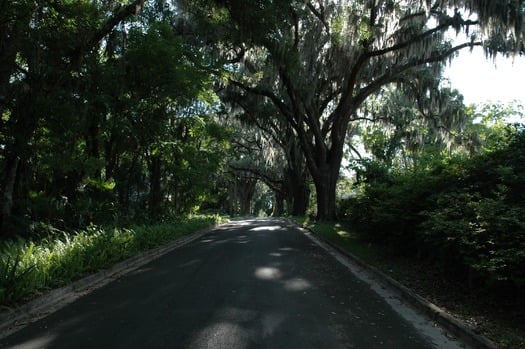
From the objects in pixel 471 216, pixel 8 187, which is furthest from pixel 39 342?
pixel 8 187

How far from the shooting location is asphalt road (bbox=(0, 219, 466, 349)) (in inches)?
199

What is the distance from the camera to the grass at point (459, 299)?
5218 millimetres

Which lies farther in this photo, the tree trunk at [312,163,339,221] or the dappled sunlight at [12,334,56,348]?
the tree trunk at [312,163,339,221]

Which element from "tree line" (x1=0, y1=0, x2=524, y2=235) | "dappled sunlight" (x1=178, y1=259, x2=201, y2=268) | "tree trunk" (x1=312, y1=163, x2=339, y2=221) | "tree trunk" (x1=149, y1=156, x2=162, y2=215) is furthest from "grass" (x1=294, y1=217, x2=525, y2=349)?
"tree trunk" (x1=312, y1=163, x2=339, y2=221)

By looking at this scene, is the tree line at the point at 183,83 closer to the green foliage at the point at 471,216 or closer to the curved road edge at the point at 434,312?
the green foliage at the point at 471,216

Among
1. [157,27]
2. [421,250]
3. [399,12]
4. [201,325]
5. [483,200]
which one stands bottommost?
[201,325]

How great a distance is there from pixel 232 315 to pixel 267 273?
3.49 meters

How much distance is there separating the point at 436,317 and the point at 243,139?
41899 millimetres

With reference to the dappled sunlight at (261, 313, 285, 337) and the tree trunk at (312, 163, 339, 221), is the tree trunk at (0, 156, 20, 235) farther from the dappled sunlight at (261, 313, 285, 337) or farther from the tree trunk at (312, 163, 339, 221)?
the tree trunk at (312, 163, 339, 221)

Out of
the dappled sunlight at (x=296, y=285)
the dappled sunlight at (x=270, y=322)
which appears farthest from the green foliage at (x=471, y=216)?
the dappled sunlight at (x=270, y=322)

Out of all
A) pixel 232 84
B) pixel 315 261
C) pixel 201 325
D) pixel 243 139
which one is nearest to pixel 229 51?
pixel 232 84

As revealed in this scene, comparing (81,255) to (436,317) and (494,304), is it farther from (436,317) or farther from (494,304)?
(494,304)

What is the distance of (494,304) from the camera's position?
6.34m

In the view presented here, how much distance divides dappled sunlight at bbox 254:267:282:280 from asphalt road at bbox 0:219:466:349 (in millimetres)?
20
